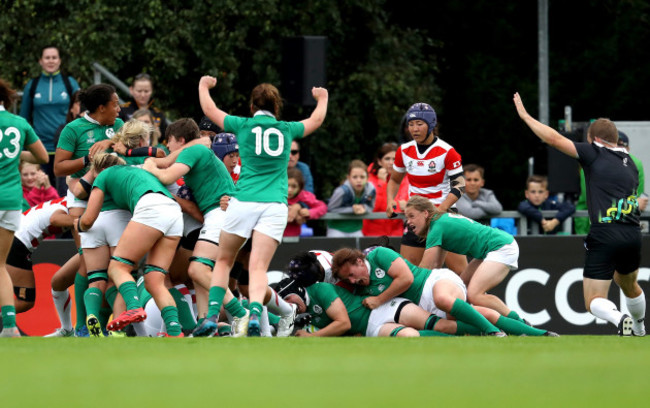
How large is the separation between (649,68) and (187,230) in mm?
16337

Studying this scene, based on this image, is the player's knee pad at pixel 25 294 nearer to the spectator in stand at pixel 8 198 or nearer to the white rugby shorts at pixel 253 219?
the spectator in stand at pixel 8 198

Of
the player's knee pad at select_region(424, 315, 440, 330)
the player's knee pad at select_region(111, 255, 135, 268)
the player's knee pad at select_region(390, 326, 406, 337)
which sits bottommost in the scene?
the player's knee pad at select_region(390, 326, 406, 337)

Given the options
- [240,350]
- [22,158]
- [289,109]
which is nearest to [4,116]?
[22,158]

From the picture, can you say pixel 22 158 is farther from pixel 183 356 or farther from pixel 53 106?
pixel 183 356

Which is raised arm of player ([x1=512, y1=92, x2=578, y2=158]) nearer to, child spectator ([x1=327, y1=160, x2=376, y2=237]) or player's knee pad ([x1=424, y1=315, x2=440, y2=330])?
player's knee pad ([x1=424, y1=315, x2=440, y2=330])

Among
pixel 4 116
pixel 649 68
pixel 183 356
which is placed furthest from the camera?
pixel 649 68

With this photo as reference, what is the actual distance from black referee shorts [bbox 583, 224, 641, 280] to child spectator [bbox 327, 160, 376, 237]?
394 cm

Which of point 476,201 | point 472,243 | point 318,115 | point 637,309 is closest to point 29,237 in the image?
point 318,115

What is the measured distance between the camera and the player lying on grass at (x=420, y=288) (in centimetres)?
1185

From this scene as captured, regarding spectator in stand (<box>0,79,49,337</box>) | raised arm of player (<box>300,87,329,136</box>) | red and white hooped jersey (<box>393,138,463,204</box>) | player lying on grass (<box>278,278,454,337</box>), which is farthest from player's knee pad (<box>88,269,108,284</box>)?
red and white hooped jersey (<box>393,138,463,204</box>)

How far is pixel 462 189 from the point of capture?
13086 millimetres

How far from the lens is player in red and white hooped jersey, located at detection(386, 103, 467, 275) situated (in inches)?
515

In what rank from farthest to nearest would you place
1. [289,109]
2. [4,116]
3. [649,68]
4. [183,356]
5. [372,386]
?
[649,68] → [289,109] → [4,116] → [183,356] → [372,386]

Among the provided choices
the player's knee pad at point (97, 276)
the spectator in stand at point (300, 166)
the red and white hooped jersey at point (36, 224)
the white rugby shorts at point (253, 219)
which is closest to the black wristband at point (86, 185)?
the player's knee pad at point (97, 276)
